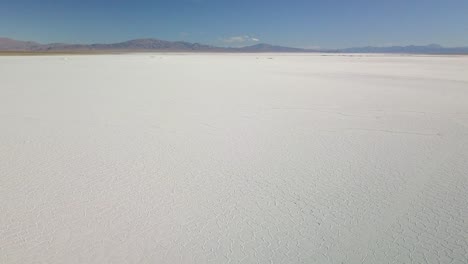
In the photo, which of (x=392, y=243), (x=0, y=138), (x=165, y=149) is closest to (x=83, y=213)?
(x=165, y=149)

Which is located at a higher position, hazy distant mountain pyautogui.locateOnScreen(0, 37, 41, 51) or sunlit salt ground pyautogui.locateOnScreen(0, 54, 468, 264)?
sunlit salt ground pyautogui.locateOnScreen(0, 54, 468, 264)

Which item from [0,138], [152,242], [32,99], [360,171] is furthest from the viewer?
[32,99]

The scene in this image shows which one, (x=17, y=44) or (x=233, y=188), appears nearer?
(x=233, y=188)

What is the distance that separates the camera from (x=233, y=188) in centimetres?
286

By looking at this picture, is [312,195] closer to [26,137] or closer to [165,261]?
[165,261]

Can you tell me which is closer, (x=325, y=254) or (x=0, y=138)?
(x=325, y=254)

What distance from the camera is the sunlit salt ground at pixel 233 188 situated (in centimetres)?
200

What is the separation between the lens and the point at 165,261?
6.15 feet

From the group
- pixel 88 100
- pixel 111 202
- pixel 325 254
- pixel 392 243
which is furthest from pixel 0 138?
pixel 392 243

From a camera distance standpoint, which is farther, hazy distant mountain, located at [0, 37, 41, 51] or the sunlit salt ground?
hazy distant mountain, located at [0, 37, 41, 51]

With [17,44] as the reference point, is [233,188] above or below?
above

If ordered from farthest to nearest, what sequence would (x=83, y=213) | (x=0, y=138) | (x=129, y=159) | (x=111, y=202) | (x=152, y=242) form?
(x=0, y=138) → (x=129, y=159) → (x=111, y=202) → (x=83, y=213) → (x=152, y=242)

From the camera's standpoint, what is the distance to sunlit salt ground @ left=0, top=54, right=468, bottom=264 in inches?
78.8

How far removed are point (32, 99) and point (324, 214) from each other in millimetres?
7174
